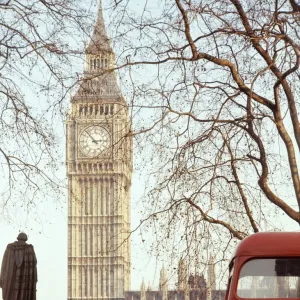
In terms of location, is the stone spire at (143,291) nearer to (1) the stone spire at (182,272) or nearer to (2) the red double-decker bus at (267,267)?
(1) the stone spire at (182,272)

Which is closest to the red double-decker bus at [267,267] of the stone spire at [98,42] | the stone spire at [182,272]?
the stone spire at [182,272]

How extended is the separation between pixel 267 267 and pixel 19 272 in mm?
4760

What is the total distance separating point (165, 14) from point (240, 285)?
4910mm

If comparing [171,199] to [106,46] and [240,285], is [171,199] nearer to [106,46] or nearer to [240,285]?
[106,46]

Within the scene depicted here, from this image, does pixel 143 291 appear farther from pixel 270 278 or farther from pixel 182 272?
pixel 270 278

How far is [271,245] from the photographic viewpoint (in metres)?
13.1

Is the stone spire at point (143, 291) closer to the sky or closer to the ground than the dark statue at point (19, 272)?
closer to the sky

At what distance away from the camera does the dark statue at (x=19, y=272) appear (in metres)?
16.7

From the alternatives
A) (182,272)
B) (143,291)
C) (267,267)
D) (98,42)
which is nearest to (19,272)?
(182,272)

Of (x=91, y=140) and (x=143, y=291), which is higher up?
(x=91, y=140)

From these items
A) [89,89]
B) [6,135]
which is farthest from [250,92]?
[6,135]

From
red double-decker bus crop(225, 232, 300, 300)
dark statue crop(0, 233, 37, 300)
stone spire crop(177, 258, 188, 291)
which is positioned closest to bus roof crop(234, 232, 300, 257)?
red double-decker bus crop(225, 232, 300, 300)

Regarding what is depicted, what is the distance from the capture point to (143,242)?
16.7 metres

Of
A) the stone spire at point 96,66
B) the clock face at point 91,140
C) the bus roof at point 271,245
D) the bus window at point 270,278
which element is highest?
the clock face at point 91,140
